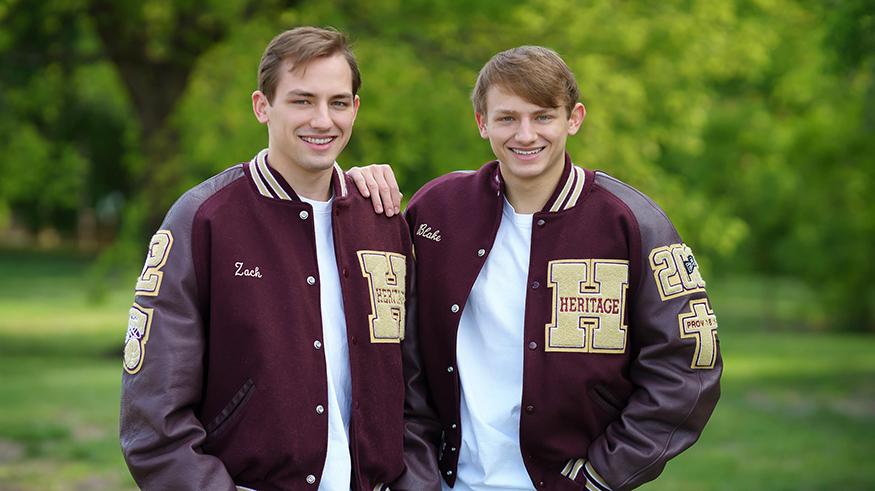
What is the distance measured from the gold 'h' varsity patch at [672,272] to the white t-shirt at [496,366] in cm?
39

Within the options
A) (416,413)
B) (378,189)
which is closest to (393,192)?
(378,189)

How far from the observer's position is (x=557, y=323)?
342 centimetres

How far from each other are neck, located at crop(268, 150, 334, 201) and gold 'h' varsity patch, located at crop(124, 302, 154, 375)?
1.82ft

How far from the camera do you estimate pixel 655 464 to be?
134 inches

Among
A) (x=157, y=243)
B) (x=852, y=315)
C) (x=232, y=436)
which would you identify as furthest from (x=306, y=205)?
(x=852, y=315)

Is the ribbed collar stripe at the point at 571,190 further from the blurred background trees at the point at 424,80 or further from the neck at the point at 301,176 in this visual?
the blurred background trees at the point at 424,80

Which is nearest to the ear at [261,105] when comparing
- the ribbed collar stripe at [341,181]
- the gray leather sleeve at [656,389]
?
the ribbed collar stripe at [341,181]

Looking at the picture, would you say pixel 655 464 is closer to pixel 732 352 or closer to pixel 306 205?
pixel 306 205

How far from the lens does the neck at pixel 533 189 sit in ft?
11.6

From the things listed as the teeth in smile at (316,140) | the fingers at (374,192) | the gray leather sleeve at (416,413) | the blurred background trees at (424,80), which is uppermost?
the blurred background trees at (424,80)

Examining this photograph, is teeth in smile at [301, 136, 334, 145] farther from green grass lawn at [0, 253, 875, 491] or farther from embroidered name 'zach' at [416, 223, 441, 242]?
green grass lawn at [0, 253, 875, 491]

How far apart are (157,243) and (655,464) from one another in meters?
1.57

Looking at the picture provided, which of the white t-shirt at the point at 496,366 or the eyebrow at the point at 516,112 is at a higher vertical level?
the eyebrow at the point at 516,112

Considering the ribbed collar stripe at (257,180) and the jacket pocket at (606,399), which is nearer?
the ribbed collar stripe at (257,180)
